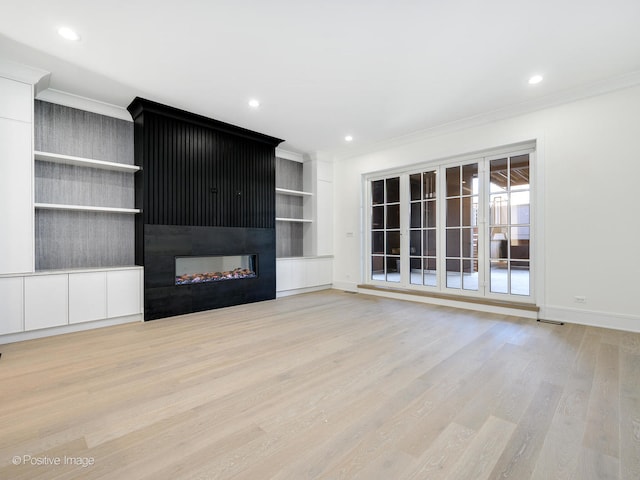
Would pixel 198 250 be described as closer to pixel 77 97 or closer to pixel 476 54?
pixel 77 97

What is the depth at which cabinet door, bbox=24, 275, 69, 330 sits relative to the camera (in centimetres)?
297

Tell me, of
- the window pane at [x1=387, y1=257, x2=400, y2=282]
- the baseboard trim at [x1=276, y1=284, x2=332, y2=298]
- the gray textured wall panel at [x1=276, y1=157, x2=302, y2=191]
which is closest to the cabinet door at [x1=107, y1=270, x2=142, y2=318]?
the baseboard trim at [x1=276, y1=284, x2=332, y2=298]

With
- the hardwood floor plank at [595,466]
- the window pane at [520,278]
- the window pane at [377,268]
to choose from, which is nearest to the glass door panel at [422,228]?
the window pane at [377,268]

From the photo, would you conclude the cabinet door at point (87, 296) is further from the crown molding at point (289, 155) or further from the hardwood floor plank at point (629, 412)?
the hardwood floor plank at point (629, 412)

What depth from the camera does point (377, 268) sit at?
5.68 metres

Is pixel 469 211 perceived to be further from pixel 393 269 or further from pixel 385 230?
pixel 393 269

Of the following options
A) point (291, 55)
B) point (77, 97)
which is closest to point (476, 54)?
point (291, 55)

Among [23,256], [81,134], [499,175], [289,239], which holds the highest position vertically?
[81,134]

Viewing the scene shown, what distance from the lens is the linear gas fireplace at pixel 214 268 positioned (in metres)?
4.19

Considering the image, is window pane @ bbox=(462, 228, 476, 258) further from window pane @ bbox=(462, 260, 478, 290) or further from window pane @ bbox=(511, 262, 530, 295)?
window pane @ bbox=(511, 262, 530, 295)

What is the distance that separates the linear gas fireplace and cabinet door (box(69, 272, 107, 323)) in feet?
2.75

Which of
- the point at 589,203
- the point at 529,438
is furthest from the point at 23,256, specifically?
the point at 589,203

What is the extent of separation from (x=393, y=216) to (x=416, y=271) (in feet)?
3.50

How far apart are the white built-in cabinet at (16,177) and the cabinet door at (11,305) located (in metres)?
0.13
